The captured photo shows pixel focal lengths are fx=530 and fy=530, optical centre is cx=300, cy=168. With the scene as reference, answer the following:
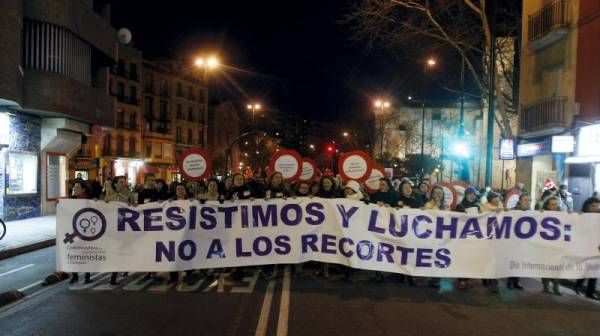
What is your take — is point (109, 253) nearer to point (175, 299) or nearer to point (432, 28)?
point (175, 299)

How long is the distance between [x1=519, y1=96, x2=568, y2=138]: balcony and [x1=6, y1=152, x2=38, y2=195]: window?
1941 centimetres

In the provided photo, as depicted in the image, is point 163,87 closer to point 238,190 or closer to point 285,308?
point 238,190

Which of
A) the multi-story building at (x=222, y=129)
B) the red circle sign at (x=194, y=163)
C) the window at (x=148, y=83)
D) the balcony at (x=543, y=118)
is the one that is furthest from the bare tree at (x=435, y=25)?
the multi-story building at (x=222, y=129)

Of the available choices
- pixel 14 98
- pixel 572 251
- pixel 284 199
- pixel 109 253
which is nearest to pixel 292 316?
pixel 284 199

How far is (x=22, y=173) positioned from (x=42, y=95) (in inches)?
133

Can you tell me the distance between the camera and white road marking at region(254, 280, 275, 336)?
6.20 m

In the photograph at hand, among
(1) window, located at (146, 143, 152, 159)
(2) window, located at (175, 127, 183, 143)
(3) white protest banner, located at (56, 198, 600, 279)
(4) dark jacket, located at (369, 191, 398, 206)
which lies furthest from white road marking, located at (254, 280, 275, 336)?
(2) window, located at (175, 127, 183, 143)

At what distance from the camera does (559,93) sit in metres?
19.7

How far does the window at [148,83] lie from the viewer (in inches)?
2729

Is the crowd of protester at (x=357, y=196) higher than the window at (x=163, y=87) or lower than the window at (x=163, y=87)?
lower

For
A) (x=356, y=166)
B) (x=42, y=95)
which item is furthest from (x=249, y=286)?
(x=42, y=95)

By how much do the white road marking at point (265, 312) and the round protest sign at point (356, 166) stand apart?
14.3 ft

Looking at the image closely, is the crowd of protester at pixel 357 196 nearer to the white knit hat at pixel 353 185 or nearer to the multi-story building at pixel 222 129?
the white knit hat at pixel 353 185

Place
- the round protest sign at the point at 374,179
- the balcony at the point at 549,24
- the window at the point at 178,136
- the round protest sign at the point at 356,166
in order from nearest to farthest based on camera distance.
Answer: the round protest sign at the point at 356,166, the round protest sign at the point at 374,179, the balcony at the point at 549,24, the window at the point at 178,136
